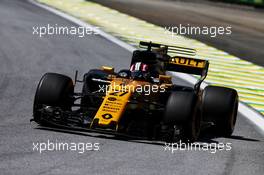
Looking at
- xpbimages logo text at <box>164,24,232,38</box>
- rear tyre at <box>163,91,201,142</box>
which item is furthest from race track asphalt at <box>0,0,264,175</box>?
xpbimages logo text at <box>164,24,232,38</box>

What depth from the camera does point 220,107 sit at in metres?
12.6

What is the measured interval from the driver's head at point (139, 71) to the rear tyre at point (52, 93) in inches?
40.4

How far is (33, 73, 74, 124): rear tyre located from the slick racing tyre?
6.90 ft

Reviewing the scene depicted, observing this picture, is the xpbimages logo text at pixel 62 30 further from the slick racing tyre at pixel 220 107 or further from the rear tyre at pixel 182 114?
the rear tyre at pixel 182 114

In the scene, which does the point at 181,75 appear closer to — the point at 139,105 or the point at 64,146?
the point at 139,105

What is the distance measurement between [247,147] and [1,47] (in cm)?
956

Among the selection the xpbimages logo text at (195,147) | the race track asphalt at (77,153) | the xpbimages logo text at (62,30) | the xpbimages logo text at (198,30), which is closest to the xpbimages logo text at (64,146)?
the race track asphalt at (77,153)

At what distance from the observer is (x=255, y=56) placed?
2462 cm

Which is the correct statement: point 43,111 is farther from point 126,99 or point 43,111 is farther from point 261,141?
point 261,141

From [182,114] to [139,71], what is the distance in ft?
5.36

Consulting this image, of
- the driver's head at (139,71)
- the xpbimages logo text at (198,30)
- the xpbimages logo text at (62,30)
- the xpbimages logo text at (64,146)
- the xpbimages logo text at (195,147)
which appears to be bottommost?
the xpbimages logo text at (198,30)

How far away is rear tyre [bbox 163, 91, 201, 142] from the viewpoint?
37.6 feet

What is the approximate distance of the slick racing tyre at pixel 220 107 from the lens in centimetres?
1257

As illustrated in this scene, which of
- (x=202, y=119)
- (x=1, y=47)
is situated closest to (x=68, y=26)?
(x=1, y=47)
